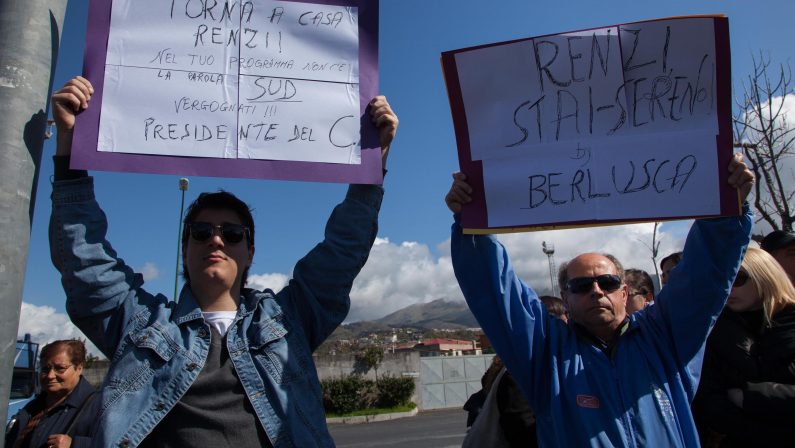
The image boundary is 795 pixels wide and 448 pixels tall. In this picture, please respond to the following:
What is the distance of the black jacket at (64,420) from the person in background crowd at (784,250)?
4019 mm

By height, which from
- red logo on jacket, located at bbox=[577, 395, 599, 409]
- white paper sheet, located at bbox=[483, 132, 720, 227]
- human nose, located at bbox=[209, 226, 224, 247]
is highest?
white paper sheet, located at bbox=[483, 132, 720, 227]

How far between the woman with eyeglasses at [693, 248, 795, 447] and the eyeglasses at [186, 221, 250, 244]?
2.20 meters

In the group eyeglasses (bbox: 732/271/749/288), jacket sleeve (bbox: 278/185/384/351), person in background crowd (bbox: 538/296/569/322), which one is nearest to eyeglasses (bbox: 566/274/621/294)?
eyeglasses (bbox: 732/271/749/288)

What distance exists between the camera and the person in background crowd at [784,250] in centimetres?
319

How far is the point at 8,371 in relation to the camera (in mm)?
1498

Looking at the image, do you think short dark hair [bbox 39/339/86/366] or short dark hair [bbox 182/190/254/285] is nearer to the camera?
short dark hair [bbox 182/190/254/285]

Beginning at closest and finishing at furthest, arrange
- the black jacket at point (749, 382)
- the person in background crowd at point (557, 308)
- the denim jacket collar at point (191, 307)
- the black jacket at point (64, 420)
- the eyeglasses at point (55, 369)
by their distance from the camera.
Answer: the denim jacket collar at point (191, 307) < the black jacket at point (749, 382) < the black jacket at point (64, 420) < the person in background crowd at point (557, 308) < the eyeglasses at point (55, 369)

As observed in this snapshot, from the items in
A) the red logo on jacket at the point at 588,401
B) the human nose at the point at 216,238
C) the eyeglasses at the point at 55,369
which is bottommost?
the eyeglasses at the point at 55,369

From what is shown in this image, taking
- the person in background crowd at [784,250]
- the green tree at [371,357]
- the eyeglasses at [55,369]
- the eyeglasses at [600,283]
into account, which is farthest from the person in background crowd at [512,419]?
the green tree at [371,357]

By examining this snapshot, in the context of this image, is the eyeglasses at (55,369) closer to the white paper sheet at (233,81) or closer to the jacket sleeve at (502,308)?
the white paper sheet at (233,81)

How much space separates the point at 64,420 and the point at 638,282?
362 centimetres

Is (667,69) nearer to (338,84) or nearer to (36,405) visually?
(338,84)

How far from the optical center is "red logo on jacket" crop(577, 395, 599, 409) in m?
1.96

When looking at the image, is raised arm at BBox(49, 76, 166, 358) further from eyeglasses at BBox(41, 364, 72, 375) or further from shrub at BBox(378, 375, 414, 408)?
shrub at BBox(378, 375, 414, 408)
